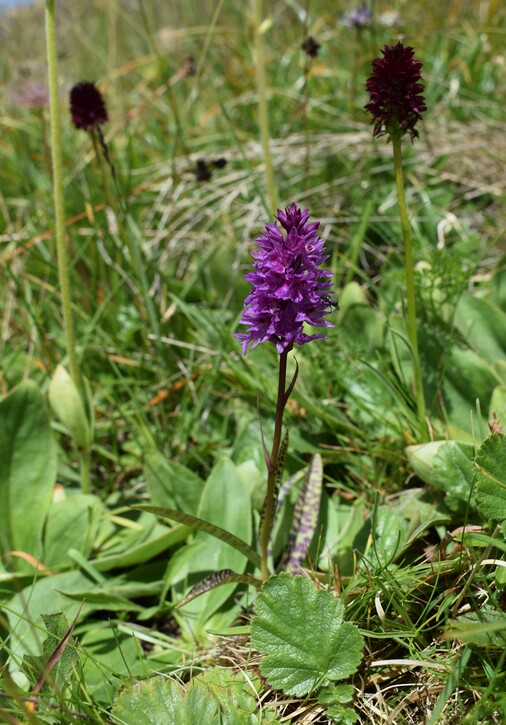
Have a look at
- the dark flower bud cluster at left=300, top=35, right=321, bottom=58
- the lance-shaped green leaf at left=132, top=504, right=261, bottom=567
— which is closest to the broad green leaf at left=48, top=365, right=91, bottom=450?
the lance-shaped green leaf at left=132, top=504, right=261, bottom=567

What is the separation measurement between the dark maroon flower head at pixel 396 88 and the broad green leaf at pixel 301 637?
1.19m

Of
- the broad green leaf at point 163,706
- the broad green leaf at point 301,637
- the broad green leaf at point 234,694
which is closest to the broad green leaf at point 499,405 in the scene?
the broad green leaf at point 301,637

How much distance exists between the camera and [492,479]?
1528 mm

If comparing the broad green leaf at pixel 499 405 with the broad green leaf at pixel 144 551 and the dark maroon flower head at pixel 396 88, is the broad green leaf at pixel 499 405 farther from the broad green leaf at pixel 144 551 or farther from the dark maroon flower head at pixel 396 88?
the broad green leaf at pixel 144 551

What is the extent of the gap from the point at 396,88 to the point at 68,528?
173 cm

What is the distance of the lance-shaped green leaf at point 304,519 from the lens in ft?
6.67

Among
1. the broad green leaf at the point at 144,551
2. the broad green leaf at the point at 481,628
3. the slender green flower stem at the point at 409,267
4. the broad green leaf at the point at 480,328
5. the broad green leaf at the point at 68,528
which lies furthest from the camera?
the broad green leaf at the point at 480,328

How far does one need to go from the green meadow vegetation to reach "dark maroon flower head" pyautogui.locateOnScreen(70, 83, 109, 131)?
0.19 m

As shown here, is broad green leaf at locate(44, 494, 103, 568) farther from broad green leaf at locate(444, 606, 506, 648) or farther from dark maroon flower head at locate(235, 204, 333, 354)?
broad green leaf at locate(444, 606, 506, 648)

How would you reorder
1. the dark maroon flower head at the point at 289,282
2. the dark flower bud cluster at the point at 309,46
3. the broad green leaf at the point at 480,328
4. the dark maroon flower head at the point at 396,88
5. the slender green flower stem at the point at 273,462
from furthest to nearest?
the dark flower bud cluster at the point at 309,46, the broad green leaf at the point at 480,328, the dark maroon flower head at the point at 396,88, the slender green flower stem at the point at 273,462, the dark maroon flower head at the point at 289,282

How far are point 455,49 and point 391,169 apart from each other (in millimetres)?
1889

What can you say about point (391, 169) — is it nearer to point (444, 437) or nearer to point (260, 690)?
point (444, 437)

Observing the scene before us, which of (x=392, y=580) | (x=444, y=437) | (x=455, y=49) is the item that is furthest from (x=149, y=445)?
(x=455, y=49)

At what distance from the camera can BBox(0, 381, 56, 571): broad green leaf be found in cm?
240
